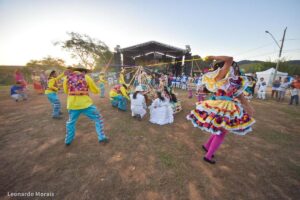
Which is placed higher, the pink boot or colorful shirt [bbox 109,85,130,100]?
colorful shirt [bbox 109,85,130,100]

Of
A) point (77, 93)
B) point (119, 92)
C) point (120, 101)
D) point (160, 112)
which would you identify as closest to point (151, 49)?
point (119, 92)

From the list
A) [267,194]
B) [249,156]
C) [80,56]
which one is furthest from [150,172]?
[80,56]

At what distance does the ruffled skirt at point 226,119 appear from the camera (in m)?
2.22

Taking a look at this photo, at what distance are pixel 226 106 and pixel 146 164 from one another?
1942mm

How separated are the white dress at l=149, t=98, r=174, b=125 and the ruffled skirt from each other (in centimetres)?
239

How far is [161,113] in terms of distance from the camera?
188 inches

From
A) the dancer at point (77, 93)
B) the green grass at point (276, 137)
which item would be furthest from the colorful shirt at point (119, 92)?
the green grass at point (276, 137)

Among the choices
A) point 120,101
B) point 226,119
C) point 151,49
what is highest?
point 151,49

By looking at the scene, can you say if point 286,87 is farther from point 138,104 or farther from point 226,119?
point 138,104

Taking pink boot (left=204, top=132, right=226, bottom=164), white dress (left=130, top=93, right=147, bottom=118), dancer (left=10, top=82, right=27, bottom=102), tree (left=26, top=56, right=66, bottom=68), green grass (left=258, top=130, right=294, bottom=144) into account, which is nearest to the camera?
pink boot (left=204, top=132, right=226, bottom=164)

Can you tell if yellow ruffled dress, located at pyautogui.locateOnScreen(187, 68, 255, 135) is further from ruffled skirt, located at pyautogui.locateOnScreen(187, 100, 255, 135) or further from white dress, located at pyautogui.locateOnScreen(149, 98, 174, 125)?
white dress, located at pyautogui.locateOnScreen(149, 98, 174, 125)

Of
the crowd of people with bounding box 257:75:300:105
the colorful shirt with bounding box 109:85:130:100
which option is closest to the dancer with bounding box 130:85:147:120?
the colorful shirt with bounding box 109:85:130:100

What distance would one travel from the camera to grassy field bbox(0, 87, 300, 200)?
2082 millimetres

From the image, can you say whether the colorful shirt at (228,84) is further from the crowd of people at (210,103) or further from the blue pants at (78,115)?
the blue pants at (78,115)
